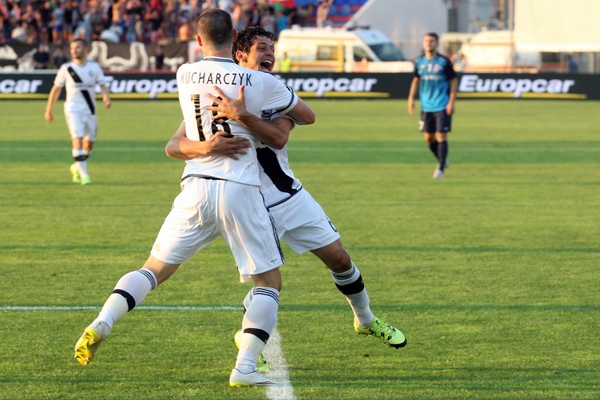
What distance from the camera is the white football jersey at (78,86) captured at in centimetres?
1468

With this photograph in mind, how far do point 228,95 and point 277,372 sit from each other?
5.16 feet

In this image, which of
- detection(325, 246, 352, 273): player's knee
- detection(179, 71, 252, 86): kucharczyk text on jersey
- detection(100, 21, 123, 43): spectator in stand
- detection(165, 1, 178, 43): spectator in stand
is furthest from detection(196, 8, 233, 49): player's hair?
detection(165, 1, 178, 43): spectator in stand

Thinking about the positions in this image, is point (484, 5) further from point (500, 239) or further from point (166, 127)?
point (500, 239)

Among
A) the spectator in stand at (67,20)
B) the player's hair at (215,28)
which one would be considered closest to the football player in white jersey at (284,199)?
the player's hair at (215,28)

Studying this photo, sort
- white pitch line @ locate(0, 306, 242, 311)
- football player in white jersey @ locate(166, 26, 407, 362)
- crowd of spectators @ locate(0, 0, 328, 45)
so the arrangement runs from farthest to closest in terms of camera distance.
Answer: crowd of spectators @ locate(0, 0, 328, 45), white pitch line @ locate(0, 306, 242, 311), football player in white jersey @ locate(166, 26, 407, 362)

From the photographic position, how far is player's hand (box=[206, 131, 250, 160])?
505cm

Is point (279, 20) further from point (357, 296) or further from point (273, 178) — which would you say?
point (273, 178)

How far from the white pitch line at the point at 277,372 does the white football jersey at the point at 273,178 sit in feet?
3.01

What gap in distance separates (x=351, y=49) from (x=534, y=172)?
902 inches

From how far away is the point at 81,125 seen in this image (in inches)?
577

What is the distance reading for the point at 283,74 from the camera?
105ft

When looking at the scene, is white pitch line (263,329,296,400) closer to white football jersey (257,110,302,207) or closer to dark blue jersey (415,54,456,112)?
white football jersey (257,110,302,207)

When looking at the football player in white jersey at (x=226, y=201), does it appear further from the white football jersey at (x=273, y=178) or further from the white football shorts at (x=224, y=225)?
the white football jersey at (x=273, y=178)

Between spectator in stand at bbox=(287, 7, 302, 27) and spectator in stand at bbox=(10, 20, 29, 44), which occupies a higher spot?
spectator in stand at bbox=(10, 20, 29, 44)
